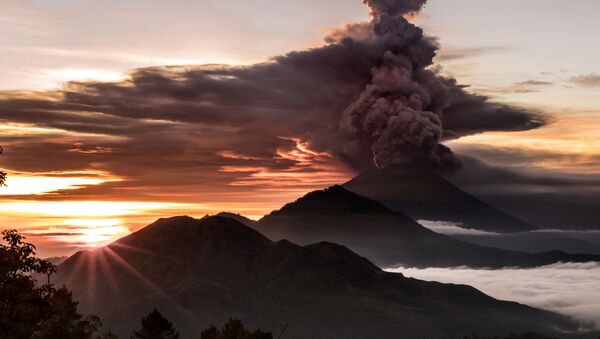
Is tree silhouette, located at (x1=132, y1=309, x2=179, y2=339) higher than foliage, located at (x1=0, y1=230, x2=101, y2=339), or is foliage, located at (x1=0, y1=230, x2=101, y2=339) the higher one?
foliage, located at (x1=0, y1=230, x2=101, y2=339)

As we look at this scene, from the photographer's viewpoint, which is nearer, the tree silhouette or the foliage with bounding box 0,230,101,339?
the foliage with bounding box 0,230,101,339

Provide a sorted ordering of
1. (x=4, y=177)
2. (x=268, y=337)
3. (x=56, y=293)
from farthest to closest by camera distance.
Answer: (x=268, y=337)
(x=56, y=293)
(x=4, y=177)

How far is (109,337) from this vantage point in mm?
47688

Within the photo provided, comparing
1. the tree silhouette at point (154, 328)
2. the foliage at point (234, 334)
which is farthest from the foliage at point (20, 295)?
the tree silhouette at point (154, 328)

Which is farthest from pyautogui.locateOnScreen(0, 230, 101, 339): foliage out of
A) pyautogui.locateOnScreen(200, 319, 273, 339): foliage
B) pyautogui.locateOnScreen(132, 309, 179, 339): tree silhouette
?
pyautogui.locateOnScreen(132, 309, 179, 339): tree silhouette

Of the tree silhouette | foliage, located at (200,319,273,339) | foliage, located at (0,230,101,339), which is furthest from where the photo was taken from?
the tree silhouette

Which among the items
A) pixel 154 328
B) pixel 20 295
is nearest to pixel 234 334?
pixel 154 328

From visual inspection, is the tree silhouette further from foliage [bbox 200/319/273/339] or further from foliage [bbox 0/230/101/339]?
foliage [bbox 0/230/101/339]

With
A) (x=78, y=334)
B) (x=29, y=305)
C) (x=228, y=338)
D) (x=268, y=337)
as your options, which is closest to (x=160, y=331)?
(x=228, y=338)

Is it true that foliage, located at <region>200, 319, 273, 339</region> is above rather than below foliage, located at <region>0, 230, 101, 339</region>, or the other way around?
below

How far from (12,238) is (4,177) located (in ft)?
7.31

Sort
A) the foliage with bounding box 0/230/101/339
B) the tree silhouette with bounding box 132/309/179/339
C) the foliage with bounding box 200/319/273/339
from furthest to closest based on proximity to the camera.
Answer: the tree silhouette with bounding box 132/309/179/339 < the foliage with bounding box 200/319/273/339 < the foliage with bounding box 0/230/101/339

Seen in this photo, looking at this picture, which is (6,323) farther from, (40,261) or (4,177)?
(4,177)

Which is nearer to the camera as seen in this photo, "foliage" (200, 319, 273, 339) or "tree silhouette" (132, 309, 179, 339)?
"foliage" (200, 319, 273, 339)
